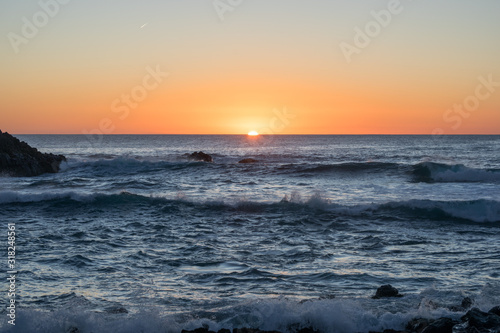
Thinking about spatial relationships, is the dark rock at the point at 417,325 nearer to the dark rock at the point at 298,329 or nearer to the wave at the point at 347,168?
the dark rock at the point at 298,329

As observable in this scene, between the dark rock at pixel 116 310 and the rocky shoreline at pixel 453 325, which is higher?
the rocky shoreline at pixel 453 325

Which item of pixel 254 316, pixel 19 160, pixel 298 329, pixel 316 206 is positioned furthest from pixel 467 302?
pixel 19 160

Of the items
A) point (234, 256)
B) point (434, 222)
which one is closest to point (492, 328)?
point (234, 256)

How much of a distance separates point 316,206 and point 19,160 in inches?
865

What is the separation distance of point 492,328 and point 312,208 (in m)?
11.2

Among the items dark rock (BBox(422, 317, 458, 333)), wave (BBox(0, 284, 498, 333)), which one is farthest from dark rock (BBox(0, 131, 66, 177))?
dark rock (BBox(422, 317, 458, 333))

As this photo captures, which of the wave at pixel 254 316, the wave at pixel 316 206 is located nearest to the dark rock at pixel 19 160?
the wave at pixel 316 206

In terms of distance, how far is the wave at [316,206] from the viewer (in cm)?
1617

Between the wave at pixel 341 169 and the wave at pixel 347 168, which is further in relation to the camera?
the wave at pixel 347 168

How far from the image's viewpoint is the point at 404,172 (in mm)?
32844

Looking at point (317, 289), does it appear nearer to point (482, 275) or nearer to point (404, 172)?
point (482, 275)

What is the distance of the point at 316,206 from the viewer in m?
17.8

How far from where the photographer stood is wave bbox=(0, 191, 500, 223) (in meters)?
16.2

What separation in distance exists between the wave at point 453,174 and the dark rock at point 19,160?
1016 inches
